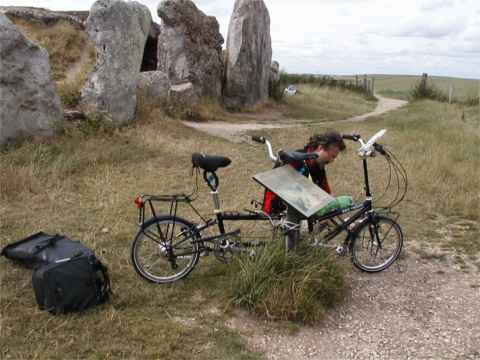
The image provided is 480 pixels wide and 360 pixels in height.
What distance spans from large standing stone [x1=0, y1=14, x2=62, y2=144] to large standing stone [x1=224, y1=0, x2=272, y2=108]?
6.77 m

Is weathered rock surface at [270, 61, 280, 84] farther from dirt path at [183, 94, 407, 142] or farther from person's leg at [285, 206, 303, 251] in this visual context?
person's leg at [285, 206, 303, 251]

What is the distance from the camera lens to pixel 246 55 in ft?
46.0

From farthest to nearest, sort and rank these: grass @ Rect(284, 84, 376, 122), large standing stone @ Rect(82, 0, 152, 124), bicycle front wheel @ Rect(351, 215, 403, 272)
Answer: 1. grass @ Rect(284, 84, 376, 122)
2. large standing stone @ Rect(82, 0, 152, 124)
3. bicycle front wheel @ Rect(351, 215, 403, 272)

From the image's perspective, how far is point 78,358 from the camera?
2.92 metres

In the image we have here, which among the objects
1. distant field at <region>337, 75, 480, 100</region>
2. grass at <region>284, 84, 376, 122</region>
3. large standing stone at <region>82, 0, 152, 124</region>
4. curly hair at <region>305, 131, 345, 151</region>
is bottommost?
distant field at <region>337, 75, 480, 100</region>

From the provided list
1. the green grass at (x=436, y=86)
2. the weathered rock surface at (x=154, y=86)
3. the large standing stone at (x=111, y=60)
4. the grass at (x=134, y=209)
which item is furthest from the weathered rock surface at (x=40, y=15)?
the green grass at (x=436, y=86)

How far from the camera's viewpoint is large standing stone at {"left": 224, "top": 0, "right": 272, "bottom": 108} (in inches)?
545

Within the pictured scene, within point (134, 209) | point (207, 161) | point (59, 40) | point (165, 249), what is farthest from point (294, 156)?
point (59, 40)

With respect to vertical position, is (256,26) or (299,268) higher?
(256,26)

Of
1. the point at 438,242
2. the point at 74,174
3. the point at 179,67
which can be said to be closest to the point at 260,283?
the point at 438,242

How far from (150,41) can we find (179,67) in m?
2.49

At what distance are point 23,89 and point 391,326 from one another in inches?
229

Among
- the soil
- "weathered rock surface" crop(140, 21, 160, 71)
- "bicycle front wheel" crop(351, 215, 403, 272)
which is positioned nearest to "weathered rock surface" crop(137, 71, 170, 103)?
"weathered rock surface" crop(140, 21, 160, 71)

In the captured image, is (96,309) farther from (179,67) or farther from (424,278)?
(179,67)
